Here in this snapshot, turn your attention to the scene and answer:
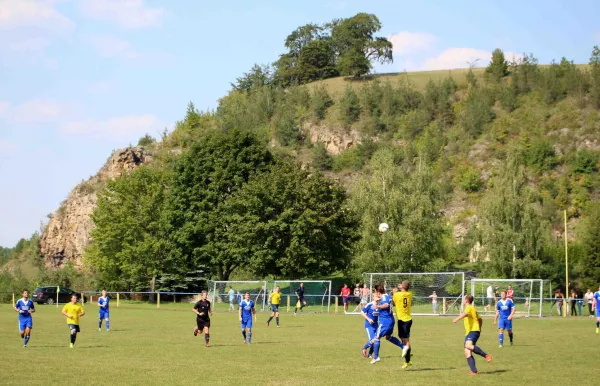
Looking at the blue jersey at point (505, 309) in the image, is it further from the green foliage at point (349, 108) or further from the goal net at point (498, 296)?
the green foliage at point (349, 108)

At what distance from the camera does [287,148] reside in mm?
118375

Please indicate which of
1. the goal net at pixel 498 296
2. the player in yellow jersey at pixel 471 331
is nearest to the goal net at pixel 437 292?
the goal net at pixel 498 296

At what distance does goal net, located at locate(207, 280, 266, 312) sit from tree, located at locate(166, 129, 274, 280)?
4986mm

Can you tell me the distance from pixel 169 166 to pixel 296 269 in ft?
133

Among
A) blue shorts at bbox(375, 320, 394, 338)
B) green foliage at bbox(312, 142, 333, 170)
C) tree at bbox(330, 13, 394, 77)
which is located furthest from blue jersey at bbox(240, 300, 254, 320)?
tree at bbox(330, 13, 394, 77)

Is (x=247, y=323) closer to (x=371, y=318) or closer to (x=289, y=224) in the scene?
(x=371, y=318)

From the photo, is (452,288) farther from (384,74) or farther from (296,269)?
(384,74)

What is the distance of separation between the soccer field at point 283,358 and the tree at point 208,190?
27962mm

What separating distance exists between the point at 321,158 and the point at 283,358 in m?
92.9

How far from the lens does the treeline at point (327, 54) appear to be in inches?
5492

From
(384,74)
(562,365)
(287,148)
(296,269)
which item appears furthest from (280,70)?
(562,365)

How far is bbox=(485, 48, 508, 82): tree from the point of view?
120m

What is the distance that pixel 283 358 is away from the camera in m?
21.2

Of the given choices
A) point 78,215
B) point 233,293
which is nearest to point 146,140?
point 78,215
